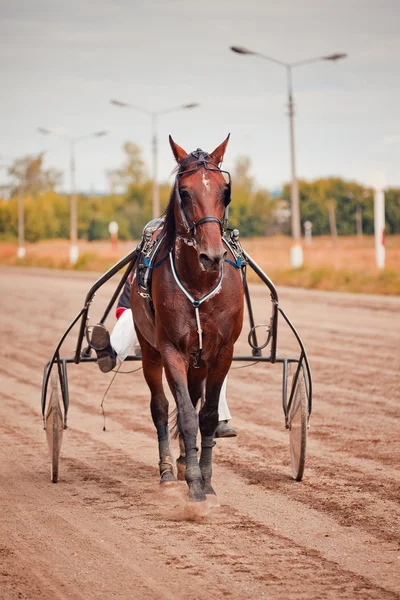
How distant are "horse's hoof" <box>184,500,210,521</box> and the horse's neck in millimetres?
1086

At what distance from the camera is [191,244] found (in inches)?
206

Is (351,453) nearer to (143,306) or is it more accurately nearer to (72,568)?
(143,306)

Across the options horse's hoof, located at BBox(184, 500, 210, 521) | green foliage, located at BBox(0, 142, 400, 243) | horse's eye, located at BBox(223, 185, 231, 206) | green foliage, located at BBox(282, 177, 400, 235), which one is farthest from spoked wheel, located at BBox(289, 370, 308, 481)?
green foliage, located at BBox(282, 177, 400, 235)

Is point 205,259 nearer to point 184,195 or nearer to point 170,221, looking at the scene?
point 184,195

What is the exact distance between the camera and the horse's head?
495cm

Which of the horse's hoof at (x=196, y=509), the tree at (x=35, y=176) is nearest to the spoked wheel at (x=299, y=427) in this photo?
the horse's hoof at (x=196, y=509)

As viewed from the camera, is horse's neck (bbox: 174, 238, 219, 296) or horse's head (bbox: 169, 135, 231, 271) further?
horse's neck (bbox: 174, 238, 219, 296)

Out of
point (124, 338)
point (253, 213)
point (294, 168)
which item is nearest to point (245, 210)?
point (253, 213)

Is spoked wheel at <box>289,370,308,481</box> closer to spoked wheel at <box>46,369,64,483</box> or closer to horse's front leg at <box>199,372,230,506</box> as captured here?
horse's front leg at <box>199,372,230,506</box>

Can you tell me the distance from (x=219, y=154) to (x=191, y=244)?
0.57m

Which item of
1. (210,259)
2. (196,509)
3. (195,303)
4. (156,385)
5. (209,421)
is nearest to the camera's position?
(210,259)

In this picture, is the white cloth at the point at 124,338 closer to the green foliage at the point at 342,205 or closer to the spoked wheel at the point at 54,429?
the spoked wheel at the point at 54,429

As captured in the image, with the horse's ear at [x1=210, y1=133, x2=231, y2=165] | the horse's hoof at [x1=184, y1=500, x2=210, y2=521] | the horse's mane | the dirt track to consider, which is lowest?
the dirt track

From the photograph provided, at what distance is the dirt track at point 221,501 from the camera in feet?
14.0
